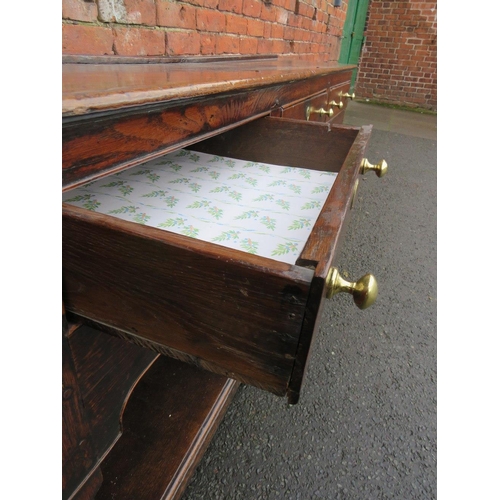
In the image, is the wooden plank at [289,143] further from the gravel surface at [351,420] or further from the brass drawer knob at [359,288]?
the gravel surface at [351,420]

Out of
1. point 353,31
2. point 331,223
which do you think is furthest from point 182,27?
point 353,31

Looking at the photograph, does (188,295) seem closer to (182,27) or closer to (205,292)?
(205,292)

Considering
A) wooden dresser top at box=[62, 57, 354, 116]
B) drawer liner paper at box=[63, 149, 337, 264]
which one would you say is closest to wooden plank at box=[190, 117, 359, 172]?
drawer liner paper at box=[63, 149, 337, 264]

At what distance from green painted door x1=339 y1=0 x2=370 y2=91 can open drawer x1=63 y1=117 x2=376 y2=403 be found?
4959 millimetres

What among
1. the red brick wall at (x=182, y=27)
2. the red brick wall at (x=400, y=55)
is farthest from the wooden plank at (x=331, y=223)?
the red brick wall at (x=400, y=55)

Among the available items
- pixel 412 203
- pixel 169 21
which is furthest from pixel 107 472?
pixel 412 203

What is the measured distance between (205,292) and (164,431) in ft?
1.85

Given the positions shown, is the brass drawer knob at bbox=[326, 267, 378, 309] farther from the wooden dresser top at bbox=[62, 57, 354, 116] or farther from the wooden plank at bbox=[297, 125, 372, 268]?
the wooden dresser top at bbox=[62, 57, 354, 116]

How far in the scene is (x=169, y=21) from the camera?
1106 millimetres

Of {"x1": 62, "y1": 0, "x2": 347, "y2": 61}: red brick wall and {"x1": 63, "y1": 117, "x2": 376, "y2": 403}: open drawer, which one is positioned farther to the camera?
{"x1": 62, "y1": 0, "x2": 347, "y2": 61}: red brick wall

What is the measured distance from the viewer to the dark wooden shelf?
733mm

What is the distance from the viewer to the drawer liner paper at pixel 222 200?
2.21ft

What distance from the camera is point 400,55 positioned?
5418mm

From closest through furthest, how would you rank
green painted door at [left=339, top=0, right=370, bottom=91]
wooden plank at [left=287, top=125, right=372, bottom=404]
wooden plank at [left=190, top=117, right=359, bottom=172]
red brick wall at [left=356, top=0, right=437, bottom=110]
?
wooden plank at [left=287, top=125, right=372, bottom=404] < wooden plank at [left=190, top=117, right=359, bottom=172] < green painted door at [left=339, top=0, right=370, bottom=91] < red brick wall at [left=356, top=0, right=437, bottom=110]
